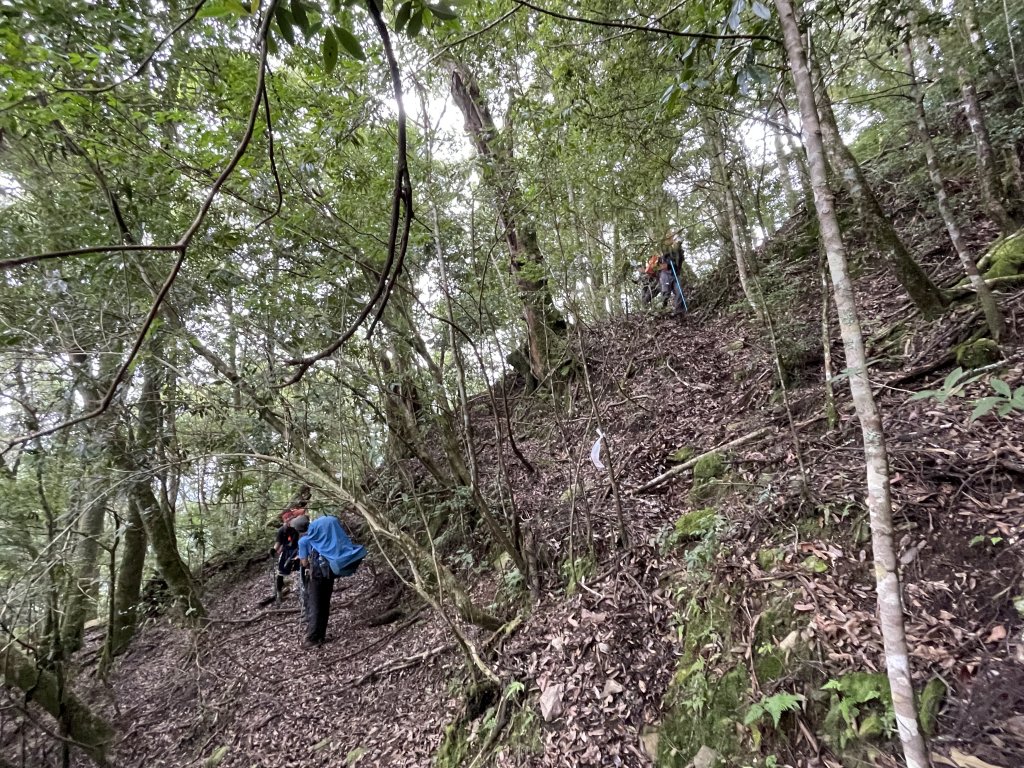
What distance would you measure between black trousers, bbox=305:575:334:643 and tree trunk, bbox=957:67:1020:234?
28.2 ft

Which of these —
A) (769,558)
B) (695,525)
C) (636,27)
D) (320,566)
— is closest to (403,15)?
(636,27)

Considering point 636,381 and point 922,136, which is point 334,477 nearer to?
point 636,381

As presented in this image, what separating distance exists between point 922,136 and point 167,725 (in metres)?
10.6

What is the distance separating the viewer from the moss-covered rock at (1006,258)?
4262mm

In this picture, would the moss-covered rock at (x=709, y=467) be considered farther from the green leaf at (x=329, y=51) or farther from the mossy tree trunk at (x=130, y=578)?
the mossy tree trunk at (x=130, y=578)

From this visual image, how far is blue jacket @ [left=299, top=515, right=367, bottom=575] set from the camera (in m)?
6.41

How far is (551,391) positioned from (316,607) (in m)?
4.35

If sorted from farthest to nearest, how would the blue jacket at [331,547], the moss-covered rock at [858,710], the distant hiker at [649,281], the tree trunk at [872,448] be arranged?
1. the distant hiker at [649,281]
2. the blue jacket at [331,547]
3. the moss-covered rock at [858,710]
4. the tree trunk at [872,448]

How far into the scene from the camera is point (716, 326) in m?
8.11

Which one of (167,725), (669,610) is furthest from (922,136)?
(167,725)

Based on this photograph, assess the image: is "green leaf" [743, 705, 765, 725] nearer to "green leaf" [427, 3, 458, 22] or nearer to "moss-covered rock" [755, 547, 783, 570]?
"moss-covered rock" [755, 547, 783, 570]

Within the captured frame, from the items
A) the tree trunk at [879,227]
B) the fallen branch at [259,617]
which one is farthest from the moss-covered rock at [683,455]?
the fallen branch at [259,617]

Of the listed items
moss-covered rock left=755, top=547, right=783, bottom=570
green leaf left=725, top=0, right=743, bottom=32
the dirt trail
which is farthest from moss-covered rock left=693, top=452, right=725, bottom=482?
green leaf left=725, top=0, right=743, bottom=32

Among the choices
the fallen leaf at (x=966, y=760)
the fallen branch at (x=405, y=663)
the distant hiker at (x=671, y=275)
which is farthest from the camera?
the distant hiker at (x=671, y=275)
